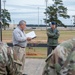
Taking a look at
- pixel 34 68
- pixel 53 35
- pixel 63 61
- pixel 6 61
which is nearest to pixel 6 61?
pixel 6 61

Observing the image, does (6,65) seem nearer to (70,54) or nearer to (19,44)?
(70,54)

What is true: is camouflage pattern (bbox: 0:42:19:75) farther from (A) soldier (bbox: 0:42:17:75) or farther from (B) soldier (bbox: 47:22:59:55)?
(B) soldier (bbox: 47:22:59:55)

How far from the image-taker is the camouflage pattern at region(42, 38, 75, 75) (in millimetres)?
2475

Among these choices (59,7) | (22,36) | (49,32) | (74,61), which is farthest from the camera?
(59,7)

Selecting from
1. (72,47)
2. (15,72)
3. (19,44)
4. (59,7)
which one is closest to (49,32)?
(19,44)

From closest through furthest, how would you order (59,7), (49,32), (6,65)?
(6,65) → (49,32) → (59,7)

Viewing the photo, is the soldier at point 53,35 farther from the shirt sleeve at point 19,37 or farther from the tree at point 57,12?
the tree at point 57,12

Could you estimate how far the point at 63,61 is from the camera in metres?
2.52

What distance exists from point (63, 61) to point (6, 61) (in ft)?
3.87

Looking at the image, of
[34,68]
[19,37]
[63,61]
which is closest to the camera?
[63,61]

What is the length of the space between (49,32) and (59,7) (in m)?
51.8

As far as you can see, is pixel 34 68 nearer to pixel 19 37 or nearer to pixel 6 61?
pixel 19 37

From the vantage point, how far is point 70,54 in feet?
8.23

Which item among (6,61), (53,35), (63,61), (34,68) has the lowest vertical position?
(34,68)
